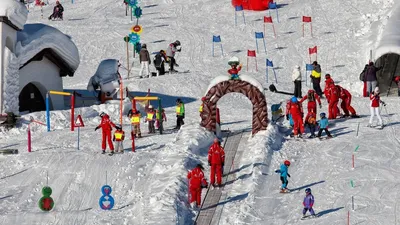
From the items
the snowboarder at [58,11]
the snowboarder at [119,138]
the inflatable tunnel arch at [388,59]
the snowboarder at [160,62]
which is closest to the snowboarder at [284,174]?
the snowboarder at [119,138]

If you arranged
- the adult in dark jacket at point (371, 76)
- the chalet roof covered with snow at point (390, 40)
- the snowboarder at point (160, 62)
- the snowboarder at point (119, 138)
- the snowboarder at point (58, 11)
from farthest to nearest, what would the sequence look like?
the snowboarder at point (58, 11), the snowboarder at point (160, 62), the chalet roof covered with snow at point (390, 40), the adult in dark jacket at point (371, 76), the snowboarder at point (119, 138)

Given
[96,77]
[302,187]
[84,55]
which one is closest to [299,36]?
[84,55]

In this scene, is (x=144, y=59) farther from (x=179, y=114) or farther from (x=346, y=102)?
(x=346, y=102)

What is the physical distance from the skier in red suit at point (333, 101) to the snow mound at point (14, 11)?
11386 millimetres

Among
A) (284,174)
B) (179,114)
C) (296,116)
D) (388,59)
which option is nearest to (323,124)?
(296,116)

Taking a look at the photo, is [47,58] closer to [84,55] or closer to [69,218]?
[84,55]

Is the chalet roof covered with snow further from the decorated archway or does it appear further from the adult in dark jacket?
the decorated archway

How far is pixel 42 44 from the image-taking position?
46.8 m

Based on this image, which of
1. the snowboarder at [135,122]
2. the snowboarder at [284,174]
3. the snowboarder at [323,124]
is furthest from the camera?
the snowboarder at [135,122]

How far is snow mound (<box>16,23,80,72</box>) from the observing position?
45875 mm

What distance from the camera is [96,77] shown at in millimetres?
48250

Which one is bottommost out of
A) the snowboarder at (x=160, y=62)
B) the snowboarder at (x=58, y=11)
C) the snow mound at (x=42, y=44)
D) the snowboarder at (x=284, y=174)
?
the snowboarder at (x=284, y=174)

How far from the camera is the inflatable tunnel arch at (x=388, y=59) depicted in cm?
5022

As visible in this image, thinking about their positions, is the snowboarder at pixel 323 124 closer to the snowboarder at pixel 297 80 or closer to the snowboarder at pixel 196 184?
the snowboarder at pixel 196 184
